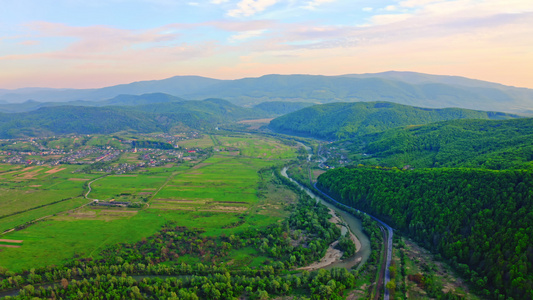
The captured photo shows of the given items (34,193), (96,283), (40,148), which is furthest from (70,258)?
(40,148)

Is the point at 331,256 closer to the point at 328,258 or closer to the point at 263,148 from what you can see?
the point at 328,258

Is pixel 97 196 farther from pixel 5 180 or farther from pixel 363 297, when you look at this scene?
pixel 363 297

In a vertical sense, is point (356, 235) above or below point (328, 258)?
above

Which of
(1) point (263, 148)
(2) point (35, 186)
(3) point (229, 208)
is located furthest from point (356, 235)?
(1) point (263, 148)

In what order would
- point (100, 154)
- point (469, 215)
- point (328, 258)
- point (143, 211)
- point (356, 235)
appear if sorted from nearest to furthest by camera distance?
point (328, 258), point (469, 215), point (356, 235), point (143, 211), point (100, 154)

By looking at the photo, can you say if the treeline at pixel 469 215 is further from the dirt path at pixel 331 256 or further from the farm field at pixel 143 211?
the farm field at pixel 143 211

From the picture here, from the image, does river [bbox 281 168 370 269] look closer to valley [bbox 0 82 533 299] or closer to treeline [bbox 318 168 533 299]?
valley [bbox 0 82 533 299]
